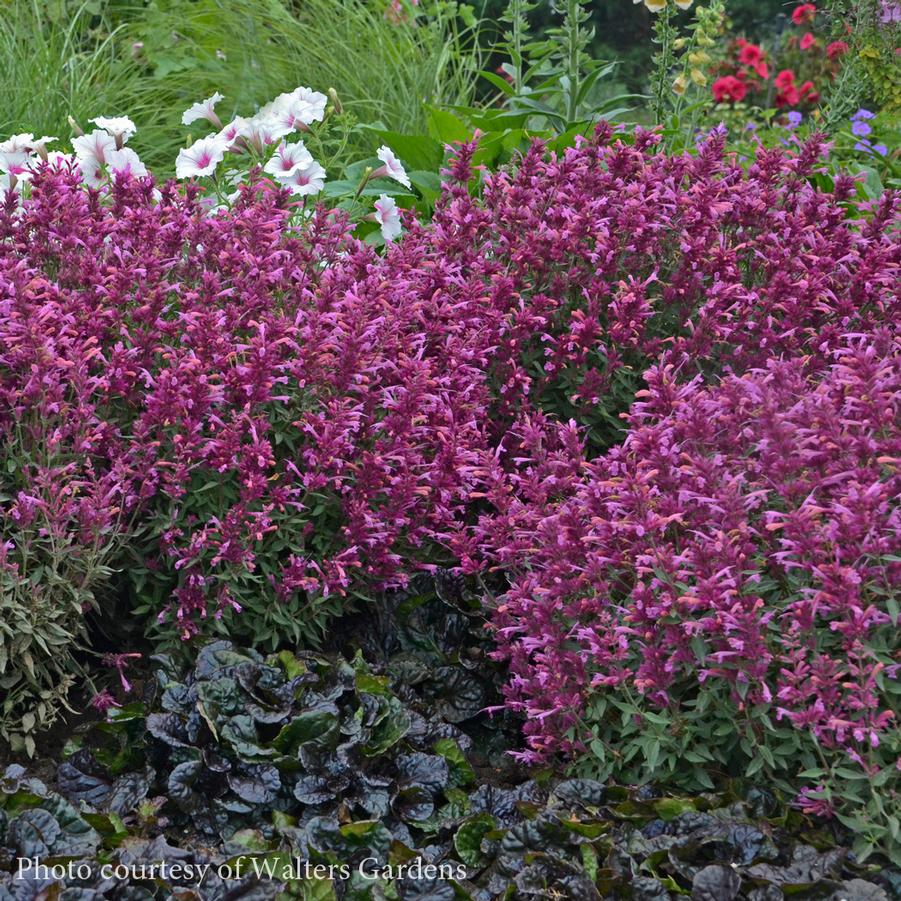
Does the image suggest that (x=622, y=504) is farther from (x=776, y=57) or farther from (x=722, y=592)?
(x=776, y=57)

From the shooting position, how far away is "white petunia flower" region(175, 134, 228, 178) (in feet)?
12.9

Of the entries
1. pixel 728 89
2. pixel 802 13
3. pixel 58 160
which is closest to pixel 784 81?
pixel 728 89

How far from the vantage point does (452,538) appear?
9.82 feet

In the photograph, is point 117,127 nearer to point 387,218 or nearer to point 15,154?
point 15,154

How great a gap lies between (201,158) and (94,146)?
0.36 metres

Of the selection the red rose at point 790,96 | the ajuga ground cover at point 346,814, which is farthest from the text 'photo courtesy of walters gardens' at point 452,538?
the red rose at point 790,96

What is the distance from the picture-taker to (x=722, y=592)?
7.81 ft

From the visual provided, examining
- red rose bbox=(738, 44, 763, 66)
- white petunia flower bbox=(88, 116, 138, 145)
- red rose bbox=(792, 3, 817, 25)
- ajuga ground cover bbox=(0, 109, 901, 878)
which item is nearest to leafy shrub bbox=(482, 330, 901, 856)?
ajuga ground cover bbox=(0, 109, 901, 878)

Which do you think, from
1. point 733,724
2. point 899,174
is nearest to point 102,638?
point 733,724

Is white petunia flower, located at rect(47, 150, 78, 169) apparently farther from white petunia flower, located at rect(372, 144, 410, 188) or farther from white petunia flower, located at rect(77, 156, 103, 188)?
white petunia flower, located at rect(372, 144, 410, 188)

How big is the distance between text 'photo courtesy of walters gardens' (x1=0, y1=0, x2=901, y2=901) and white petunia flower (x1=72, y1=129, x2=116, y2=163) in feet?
0.04

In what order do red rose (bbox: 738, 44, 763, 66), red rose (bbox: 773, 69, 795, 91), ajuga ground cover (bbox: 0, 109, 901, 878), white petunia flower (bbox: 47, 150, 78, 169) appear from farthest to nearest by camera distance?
red rose (bbox: 738, 44, 763, 66) < red rose (bbox: 773, 69, 795, 91) < white petunia flower (bbox: 47, 150, 78, 169) < ajuga ground cover (bbox: 0, 109, 901, 878)

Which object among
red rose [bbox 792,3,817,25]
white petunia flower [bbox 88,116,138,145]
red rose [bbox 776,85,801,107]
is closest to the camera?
white petunia flower [bbox 88,116,138,145]

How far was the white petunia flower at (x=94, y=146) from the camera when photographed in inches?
156
